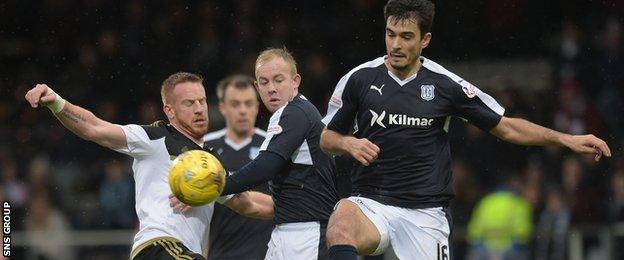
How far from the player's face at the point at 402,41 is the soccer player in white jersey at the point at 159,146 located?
1.17 metres

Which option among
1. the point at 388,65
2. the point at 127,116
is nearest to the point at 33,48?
the point at 127,116

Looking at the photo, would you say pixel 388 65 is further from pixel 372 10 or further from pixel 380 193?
pixel 372 10

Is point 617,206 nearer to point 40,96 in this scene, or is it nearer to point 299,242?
point 299,242

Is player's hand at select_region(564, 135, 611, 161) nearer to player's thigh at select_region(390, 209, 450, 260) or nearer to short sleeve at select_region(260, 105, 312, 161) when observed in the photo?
player's thigh at select_region(390, 209, 450, 260)

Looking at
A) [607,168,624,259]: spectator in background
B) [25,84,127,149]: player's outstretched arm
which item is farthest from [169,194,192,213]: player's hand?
[607,168,624,259]: spectator in background

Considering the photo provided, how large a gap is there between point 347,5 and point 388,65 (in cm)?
972

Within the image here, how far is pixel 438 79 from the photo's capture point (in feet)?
22.3

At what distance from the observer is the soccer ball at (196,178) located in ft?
20.3

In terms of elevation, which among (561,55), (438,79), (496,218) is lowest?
(496,218)

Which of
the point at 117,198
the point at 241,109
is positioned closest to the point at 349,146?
the point at 241,109

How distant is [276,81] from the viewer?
7.08m

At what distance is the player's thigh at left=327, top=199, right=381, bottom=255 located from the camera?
638 centimetres

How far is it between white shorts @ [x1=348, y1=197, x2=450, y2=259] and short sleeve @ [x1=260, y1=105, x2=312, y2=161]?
0.47 m

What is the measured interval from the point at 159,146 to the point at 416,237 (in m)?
1.61
